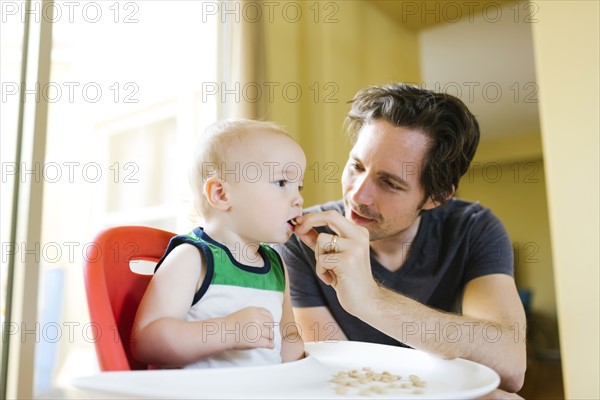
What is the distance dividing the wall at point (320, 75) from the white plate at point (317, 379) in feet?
6.62

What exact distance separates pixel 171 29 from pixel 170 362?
2.21 meters

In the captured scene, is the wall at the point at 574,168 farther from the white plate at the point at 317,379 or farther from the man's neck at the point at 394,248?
Result: the white plate at the point at 317,379

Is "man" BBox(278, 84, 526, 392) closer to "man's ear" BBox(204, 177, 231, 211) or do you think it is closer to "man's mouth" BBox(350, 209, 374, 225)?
"man's mouth" BBox(350, 209, 374, 225)

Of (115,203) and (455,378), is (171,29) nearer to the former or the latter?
(115,203)

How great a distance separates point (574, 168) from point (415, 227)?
1.12m

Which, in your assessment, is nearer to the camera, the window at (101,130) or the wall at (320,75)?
the window at (101,130)

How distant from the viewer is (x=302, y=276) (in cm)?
158

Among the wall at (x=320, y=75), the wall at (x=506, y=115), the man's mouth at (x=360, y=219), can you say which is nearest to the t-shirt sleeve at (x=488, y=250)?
the man's mouth at (x=360, y=219)

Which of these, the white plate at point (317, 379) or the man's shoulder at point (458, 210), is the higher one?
the man's shoulder at point (458, 210)

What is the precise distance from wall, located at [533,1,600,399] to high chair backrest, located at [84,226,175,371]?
1.91m

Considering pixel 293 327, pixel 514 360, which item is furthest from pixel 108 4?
pixel 514 360

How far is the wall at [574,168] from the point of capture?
230cm

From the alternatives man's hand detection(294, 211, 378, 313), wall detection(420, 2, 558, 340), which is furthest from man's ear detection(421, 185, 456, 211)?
wall detection(420, 2, 558, 340)

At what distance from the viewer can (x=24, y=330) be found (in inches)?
70.7
